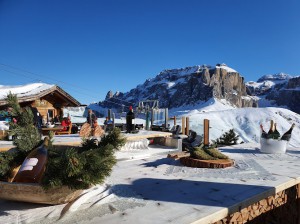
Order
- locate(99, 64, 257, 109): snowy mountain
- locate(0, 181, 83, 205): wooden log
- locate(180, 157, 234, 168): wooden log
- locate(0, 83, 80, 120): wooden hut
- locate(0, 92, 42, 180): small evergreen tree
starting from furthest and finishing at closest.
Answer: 1. locate(99, 64, 257, 109): snowy mountain
2. locate(0, 83, 80, 120): wooden hut
3. locate(180, 157, 234, 168): wooden log
4. locate(0, 92, 42, 180): small evergreen tree
5. locate(0, 181, 83, 205): wooden log

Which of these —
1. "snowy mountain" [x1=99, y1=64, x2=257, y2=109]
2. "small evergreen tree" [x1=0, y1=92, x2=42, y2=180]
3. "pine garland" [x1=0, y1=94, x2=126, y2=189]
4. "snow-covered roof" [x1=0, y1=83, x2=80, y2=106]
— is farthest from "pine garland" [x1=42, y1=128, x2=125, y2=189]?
"snowy mountain" [x1=99, y1=64, x2=257, y2=109]

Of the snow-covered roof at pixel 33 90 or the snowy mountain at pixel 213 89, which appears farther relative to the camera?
the snowy mountain at pixel 213 89

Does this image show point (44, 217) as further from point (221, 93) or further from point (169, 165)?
point (221, 93)

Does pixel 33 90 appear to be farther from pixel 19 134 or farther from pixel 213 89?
pixel 213 89

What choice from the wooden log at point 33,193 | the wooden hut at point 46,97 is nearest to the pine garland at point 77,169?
the wooden log at point 33,193

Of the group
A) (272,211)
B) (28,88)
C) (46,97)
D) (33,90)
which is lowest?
(272,211)

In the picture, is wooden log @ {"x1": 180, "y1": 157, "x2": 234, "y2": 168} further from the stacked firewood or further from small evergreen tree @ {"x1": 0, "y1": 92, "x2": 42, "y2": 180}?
small evergreen tree @ {"x1": 0, "y1": 92, "x2": 42, "y2": 180}

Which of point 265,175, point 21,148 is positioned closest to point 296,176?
Answer: point 265,175

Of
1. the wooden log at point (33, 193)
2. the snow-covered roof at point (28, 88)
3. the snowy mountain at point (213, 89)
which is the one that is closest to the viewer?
the wooden log at point (33, 193)

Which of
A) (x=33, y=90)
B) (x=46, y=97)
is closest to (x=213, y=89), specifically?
(x=46, y=97)

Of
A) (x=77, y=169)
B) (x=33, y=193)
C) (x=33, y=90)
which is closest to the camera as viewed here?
(x=77, y=169)

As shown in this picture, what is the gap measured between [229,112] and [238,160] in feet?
103

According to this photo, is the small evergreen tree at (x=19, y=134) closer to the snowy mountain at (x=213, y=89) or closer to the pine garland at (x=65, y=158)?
the pine garland at (x=65, y=158)

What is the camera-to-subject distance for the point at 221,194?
2246 millimetres
